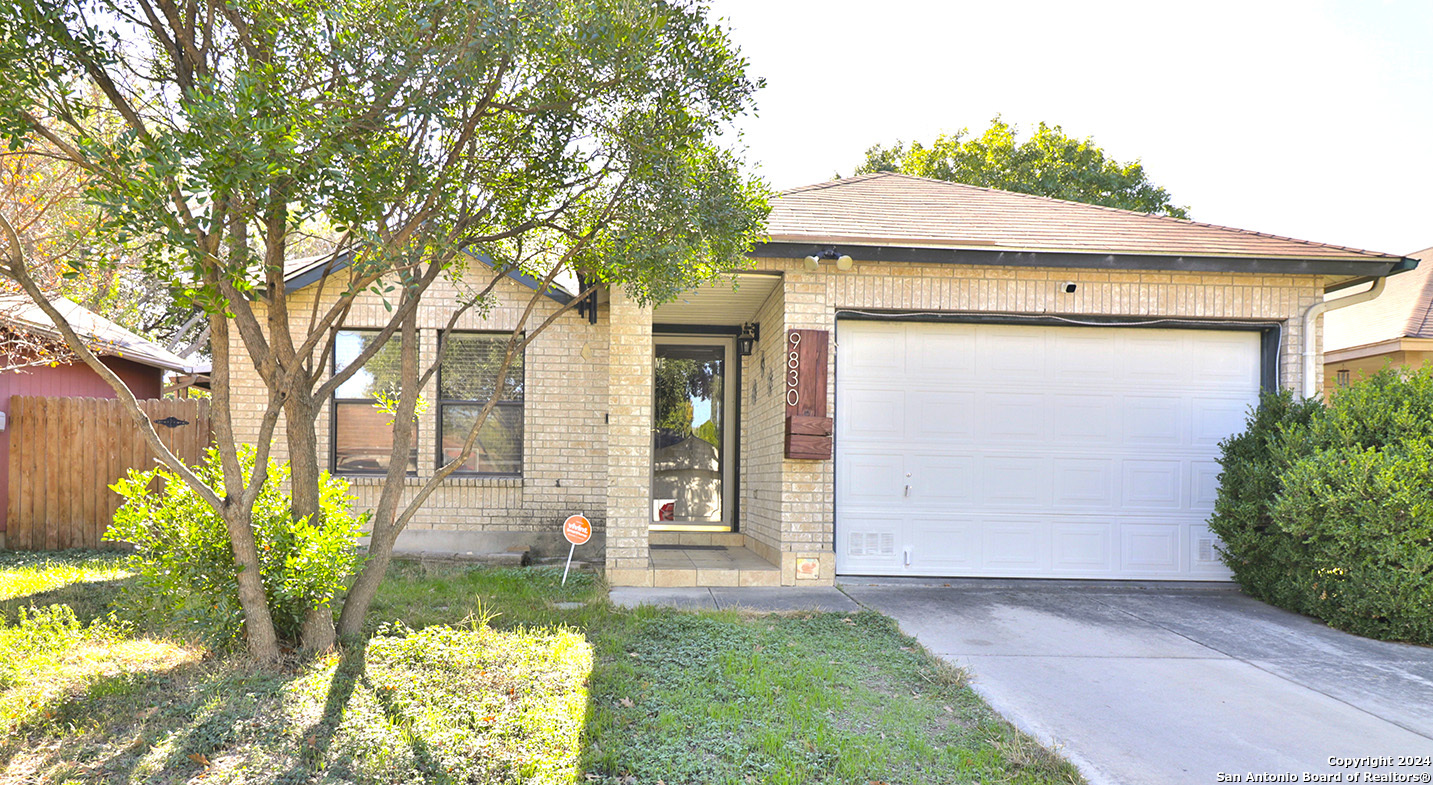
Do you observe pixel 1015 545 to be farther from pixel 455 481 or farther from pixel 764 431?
pixel 455 481

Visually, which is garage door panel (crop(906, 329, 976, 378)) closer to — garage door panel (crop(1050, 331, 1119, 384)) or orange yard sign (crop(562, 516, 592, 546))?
garage door panel (crop(1050, 331, 1119, 384))

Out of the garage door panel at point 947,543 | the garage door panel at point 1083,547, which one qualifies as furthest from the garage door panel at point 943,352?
the garage door panel at point 1083,547

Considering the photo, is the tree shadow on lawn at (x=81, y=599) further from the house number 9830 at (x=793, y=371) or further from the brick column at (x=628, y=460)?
the house number 9830 at (x=793, y=371)

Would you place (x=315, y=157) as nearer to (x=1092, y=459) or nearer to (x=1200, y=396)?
(x=1092, y=459)

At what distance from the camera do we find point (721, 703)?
13.8 ft

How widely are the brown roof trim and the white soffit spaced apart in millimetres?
606

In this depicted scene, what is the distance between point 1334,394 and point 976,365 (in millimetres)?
2895

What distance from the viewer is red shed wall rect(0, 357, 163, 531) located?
9539 mm

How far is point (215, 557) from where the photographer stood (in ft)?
15.0

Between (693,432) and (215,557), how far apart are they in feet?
21.5

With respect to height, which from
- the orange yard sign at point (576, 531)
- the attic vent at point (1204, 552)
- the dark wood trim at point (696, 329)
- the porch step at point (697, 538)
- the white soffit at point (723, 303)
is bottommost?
the porch step at point (697, 538)

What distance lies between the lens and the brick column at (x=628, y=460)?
7.39m

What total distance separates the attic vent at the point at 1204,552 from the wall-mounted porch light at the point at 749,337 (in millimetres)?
5063

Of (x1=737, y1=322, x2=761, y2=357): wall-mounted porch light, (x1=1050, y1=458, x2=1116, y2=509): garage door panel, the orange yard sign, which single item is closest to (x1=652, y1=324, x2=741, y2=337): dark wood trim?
(x1=737, y1=322, x2=761, y2=357): wall-mounted porch light
